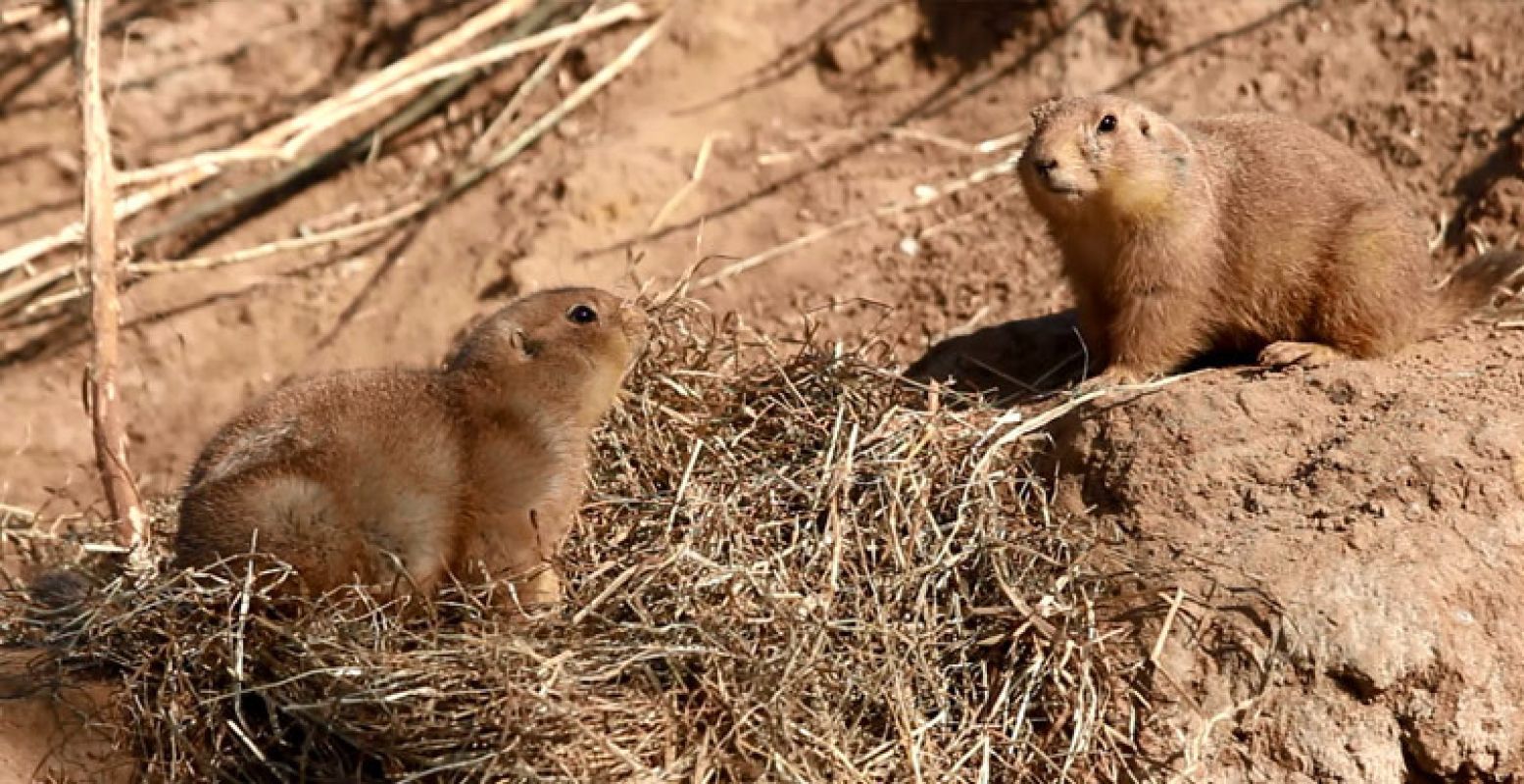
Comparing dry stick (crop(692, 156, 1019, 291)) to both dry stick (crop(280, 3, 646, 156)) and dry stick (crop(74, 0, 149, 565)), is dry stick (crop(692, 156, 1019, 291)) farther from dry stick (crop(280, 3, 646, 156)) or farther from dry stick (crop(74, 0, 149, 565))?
dry stick (crop(74, 0, 149, 565))

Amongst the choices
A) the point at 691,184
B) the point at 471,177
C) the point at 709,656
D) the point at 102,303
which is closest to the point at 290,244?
the point at 471,177

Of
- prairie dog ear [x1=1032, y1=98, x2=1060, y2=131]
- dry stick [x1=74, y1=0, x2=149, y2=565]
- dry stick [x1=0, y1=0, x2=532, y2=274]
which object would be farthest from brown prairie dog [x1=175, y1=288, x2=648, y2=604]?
dry stick [x1=0, y1=0, x2=532, y2=274]

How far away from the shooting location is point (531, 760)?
14.2 feet

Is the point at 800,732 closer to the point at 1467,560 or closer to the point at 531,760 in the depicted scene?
the point at 531,760

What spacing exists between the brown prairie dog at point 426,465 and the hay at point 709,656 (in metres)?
0.12

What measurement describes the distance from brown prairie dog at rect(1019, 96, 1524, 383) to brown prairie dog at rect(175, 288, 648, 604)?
66.0 inches

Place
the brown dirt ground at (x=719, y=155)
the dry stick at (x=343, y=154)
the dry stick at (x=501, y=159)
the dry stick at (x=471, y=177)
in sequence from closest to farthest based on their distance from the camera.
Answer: the brown dirt ground at (x=719, y=155)
the dry stick at (x=471, y=177)
the dry stick at (x=501, y=159)
the dry stick at (x=343, y=154)

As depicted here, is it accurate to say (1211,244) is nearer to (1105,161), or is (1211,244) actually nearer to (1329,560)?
(1105,161)

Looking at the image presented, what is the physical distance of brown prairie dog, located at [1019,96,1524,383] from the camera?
19.2 feet

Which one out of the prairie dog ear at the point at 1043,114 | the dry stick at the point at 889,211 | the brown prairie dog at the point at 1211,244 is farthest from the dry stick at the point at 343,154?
the brown prairie dog at the point at 1211,244

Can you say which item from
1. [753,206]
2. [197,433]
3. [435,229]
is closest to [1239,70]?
[753,206]

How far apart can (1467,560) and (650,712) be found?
213 centimetres

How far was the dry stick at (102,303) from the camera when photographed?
6.12m

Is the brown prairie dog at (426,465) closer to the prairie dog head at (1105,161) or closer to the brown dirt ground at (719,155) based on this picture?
the prairie dog head at (1105,161)
